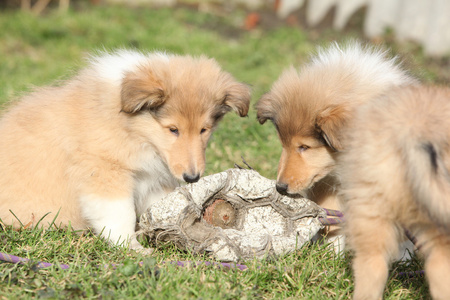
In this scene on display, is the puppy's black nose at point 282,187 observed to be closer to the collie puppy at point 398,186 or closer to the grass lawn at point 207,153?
the grass lawn at point 207,153

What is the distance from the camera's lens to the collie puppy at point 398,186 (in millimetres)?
2604

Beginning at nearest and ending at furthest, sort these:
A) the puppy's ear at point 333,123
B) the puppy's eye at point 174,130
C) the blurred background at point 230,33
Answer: the puppy's ear at point 333,123, the puppy's eye at point 174,130, the blurred background at point 230,33

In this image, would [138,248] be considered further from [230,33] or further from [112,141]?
[230,33]

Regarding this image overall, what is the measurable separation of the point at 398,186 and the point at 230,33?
879 centimetres

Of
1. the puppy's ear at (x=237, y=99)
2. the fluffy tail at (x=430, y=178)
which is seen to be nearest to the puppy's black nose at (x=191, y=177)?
the puppy's ear at (x=237, y=99)

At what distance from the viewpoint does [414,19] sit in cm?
904

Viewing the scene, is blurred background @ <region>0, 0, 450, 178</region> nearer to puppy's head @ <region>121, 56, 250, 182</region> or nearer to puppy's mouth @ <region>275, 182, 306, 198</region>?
puppy's head @ <region>121, 56, 250, 182</region>

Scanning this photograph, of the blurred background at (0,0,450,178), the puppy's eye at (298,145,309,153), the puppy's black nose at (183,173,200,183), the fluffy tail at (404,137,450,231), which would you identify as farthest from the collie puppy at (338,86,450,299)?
the blurred background at (0,0,450,178)

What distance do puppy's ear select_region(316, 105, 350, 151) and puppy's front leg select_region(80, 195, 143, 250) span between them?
1.47m

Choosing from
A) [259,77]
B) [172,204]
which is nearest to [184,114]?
[172,204]

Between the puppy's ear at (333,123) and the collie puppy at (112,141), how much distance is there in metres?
0.73

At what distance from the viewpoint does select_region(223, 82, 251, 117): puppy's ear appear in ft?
13.4

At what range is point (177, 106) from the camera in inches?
151

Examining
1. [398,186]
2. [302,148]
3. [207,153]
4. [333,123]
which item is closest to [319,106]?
[333,123]
